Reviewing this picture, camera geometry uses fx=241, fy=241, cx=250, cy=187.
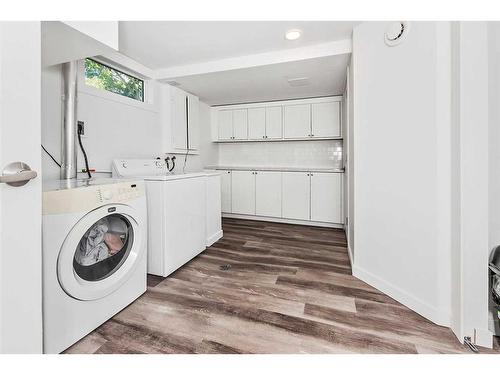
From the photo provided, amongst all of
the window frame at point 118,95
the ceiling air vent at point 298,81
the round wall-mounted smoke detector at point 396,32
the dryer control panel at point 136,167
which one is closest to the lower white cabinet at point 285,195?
the ceiling air vent at point 298,81

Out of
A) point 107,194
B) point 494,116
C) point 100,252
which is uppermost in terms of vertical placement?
point 494,116

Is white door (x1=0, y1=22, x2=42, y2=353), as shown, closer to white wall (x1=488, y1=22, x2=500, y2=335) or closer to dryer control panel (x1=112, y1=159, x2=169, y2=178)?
dryer control panel (x1=112, y1=159, x2=169, y2=178)

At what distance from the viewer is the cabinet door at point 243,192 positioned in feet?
13.4

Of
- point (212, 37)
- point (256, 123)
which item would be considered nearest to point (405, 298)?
point (212, 37)

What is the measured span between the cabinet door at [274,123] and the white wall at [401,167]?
6.77 ft

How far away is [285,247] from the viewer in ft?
9.18

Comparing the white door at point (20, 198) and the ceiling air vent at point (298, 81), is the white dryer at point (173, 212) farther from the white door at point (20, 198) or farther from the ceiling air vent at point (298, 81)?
the ceiling air vent at point (298, 81)

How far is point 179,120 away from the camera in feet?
10.7

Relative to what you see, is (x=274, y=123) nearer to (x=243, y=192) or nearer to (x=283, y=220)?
(x=243, y=192)

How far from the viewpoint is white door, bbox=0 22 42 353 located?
73 centimetres

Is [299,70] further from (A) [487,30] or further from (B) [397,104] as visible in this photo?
(A) [487,30]

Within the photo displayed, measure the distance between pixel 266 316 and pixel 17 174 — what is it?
1408 mm
